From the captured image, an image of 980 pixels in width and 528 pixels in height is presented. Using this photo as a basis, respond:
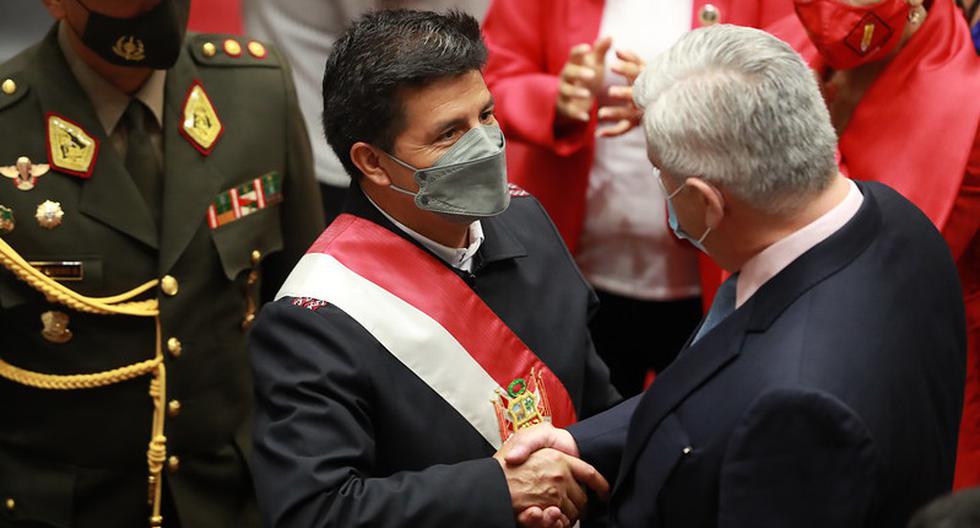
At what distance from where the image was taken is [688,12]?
3.02 meters

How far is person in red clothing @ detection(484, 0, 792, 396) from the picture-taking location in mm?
3008

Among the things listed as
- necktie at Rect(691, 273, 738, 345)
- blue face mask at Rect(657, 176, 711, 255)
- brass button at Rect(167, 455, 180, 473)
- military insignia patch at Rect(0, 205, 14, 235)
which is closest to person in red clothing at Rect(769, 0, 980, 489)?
necktie at Rect(691, 273, 738, 345)

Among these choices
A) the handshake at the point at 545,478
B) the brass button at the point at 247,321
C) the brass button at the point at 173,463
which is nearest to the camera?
the handshake at the point at 545,478

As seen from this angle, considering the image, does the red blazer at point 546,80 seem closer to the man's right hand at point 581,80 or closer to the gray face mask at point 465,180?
the man's right hand at point 581,80

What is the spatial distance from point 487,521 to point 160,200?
1044 millimetres

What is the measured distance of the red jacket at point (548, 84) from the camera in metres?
3.02

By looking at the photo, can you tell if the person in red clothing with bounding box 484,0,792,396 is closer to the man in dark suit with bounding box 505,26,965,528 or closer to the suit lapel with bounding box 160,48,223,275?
the suit lapel with bounding box 160,48,223,275

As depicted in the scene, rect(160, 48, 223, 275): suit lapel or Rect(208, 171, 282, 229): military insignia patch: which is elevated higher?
Rect(160, 48, 223, 275): suit lapel

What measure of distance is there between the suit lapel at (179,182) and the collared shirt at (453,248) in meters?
0.51

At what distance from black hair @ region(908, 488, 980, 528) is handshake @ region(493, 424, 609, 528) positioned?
96 centimetres

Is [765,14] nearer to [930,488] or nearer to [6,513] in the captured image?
[930,488]

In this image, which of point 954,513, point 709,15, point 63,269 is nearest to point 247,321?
point 63,269

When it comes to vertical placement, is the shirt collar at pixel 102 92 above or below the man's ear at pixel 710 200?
below

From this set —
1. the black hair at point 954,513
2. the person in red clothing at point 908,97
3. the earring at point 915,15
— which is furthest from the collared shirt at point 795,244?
the earring at point 915,15
